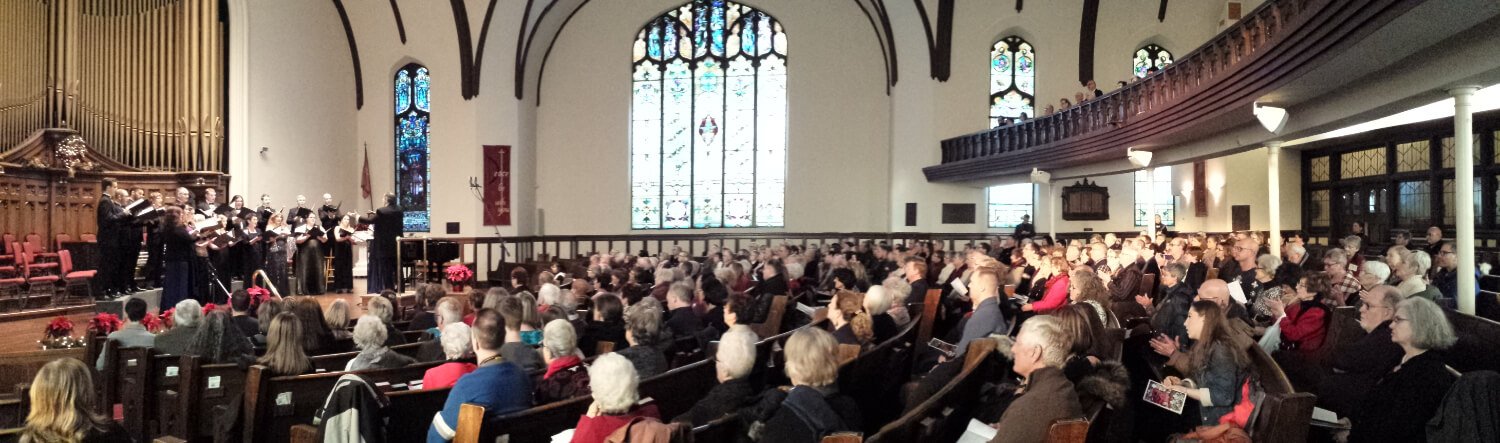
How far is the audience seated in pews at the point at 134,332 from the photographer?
22.5 ft

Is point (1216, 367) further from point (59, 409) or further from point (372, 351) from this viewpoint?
point (59, 409)

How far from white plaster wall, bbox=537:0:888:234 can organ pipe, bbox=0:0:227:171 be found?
7.81 meters

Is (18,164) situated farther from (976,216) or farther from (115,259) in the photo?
(976,216)

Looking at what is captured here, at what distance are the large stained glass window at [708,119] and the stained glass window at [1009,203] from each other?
4.65 meters

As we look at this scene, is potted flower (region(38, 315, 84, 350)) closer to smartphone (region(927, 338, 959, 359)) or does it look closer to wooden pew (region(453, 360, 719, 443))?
wooden pew (region(453, 360, 719, 443))

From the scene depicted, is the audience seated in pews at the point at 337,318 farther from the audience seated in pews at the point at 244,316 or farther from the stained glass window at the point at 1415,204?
the stained glass window at the point at 1415,204

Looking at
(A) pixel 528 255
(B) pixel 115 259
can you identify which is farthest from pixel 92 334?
(A) pixel 528 255

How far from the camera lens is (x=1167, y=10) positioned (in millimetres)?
21766

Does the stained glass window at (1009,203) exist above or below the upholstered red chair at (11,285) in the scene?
above

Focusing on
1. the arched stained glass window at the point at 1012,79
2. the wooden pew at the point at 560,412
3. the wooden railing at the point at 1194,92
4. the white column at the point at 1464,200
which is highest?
the arched stained glass window at the point at 1012,79

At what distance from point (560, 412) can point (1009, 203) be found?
19.5m

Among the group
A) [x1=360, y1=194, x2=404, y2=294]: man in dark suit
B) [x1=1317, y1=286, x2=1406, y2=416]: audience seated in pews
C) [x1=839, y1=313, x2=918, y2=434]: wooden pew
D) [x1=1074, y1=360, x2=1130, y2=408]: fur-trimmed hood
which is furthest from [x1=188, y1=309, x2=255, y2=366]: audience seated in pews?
[x1=360, y1=194, x2=404, y2=294]: man in dark suit

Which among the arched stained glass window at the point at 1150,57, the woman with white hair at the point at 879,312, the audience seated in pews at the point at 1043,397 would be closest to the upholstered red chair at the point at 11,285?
the woman with white hair at the point at 879,312

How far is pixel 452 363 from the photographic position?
503cm
